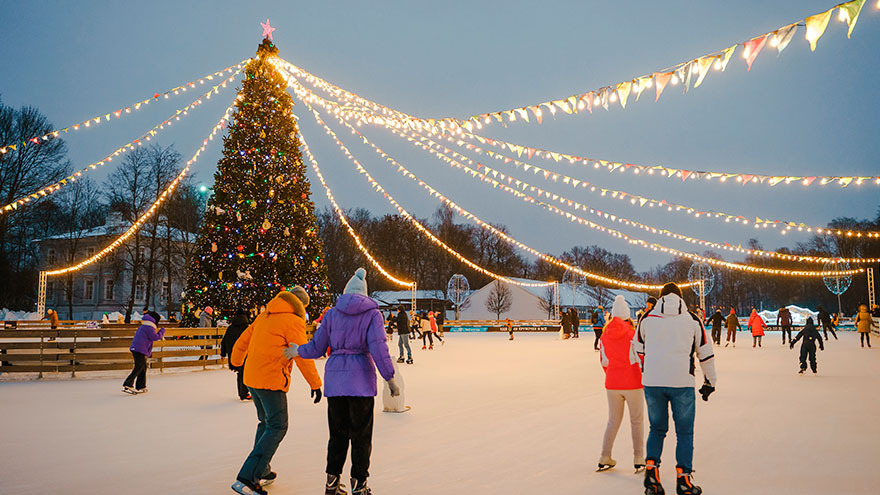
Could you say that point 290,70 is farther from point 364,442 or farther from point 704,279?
point 704,279

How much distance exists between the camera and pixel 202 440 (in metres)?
6.37

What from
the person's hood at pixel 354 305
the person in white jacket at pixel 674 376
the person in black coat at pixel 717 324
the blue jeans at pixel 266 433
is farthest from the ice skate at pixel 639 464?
the person in black coat at pixel 717 324

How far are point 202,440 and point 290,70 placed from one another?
10.4 meters

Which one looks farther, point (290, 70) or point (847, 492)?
point (290, 70)

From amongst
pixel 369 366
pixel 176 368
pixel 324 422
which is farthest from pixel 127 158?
pixel 369 366

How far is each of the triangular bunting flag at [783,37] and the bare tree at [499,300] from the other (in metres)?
48.6

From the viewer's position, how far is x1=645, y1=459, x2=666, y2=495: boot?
4250 millimetres

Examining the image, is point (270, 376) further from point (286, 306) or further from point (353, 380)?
point (353, 380)

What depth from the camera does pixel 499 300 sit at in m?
55.4

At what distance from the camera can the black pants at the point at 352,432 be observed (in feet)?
13.4

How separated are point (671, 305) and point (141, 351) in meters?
9.12

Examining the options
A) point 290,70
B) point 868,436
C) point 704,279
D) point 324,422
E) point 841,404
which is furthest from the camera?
point 704,279

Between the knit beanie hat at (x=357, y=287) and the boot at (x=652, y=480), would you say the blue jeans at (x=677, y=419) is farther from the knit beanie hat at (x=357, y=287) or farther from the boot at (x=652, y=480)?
the knit beanie hat at (x=357, y=287)

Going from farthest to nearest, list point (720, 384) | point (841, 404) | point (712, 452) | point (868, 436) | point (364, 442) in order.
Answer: point (720, 384)
point (841, 404)
point (868, 436)
point (712, 452)
point (364, 442)
